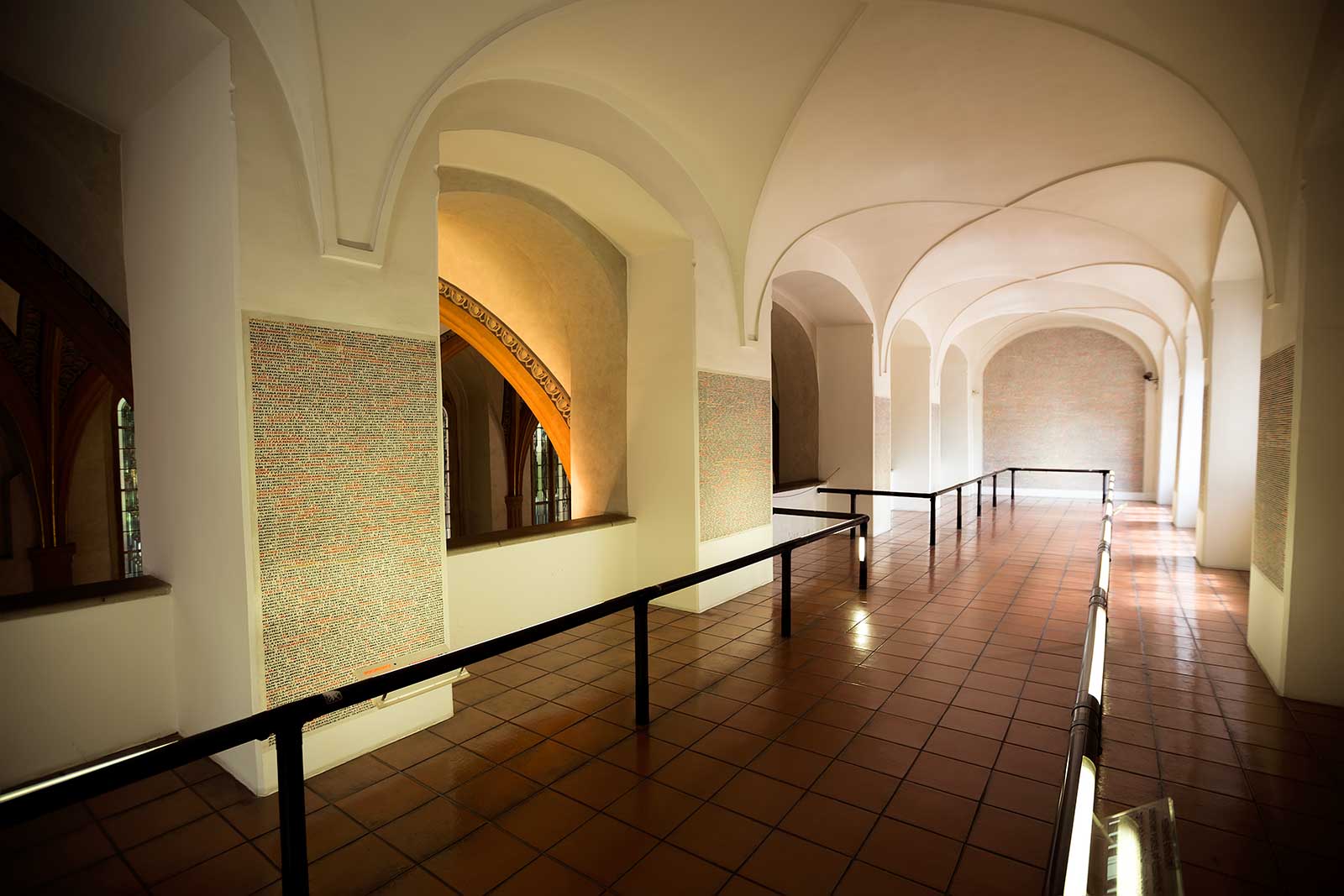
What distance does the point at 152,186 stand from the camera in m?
3.59

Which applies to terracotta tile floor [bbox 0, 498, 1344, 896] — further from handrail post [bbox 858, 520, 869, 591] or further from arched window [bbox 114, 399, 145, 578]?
arched window [bbox 114, 399, 145, 578]

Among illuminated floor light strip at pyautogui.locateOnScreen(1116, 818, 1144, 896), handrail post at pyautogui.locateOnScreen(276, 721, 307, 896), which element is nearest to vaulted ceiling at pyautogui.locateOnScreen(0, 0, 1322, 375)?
handrail post at pyautogui.locateOnScreen(276, 721, 307, 896)

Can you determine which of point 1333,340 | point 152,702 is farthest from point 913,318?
point 152,702

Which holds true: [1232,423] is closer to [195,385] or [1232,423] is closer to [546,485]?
[195,385]

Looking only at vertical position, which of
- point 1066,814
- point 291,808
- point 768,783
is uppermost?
point 1066,814

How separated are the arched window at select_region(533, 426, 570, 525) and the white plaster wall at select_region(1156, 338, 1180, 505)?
14.8 metres

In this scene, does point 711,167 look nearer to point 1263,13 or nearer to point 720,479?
point 720,479

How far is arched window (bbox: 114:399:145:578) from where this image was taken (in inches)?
432

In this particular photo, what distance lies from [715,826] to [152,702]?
10.0 ft

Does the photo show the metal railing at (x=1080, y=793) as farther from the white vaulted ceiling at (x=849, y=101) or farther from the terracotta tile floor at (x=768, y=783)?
the white vaulted ceiling at (x=849, y=101)

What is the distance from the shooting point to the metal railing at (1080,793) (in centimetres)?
132

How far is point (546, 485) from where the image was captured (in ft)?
65.2

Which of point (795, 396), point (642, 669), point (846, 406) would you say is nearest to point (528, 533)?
point (642, 669)

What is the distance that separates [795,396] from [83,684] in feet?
32.9
